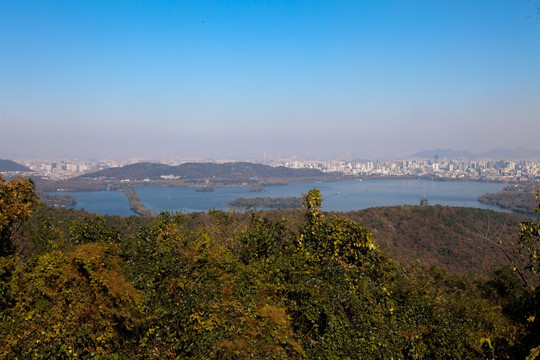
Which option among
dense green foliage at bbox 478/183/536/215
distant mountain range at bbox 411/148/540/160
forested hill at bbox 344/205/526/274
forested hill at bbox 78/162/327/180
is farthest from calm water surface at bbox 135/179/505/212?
distant mountain range at bbox 411/148/540/160

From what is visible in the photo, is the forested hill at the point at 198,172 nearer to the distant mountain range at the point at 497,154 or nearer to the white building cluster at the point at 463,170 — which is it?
the white building cluster at the point at 463,170

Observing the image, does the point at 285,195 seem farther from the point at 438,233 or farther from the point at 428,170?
the point at 428,170

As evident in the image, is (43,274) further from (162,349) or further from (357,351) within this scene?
(357,351)

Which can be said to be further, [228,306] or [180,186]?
[180,186]

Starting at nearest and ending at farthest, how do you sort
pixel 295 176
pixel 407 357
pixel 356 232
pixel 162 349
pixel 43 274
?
pixel 162 349
pixel 43 274
pixel 407 357
pixel 356 232
pixel 295 176

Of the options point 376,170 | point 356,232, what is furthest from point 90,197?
point 376,170

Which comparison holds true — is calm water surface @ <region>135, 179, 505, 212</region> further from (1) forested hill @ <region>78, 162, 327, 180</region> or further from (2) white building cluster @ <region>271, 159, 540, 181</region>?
(2) white building cluster @ <region>271, 159, 540, 181</region>

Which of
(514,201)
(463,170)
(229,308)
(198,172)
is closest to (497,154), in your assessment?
(463,170)
